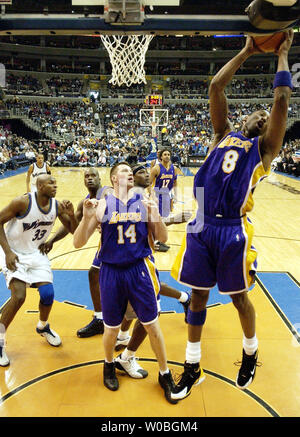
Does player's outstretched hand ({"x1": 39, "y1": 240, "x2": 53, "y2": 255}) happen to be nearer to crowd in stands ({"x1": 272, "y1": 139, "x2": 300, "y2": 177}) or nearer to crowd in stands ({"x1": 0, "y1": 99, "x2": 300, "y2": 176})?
crowd in stands ({"x1": 0, "y1": 99, "x2": 300, "y2": 176})

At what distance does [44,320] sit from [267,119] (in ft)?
8.96

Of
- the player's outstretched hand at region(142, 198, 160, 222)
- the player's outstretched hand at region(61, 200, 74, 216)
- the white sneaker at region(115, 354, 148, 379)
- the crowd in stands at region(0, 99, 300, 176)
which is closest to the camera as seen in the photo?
the player's outstretched hand at region(142, 198, 160, 222)

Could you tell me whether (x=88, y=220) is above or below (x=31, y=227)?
above

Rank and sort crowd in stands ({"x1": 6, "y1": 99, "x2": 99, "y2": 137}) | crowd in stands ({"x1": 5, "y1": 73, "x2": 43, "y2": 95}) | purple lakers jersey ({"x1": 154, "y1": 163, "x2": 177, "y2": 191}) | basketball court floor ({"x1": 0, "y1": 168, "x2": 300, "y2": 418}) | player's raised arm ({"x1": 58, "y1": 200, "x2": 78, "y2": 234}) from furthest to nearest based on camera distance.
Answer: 1. crowd in stands ({"x1": 5, "y1": 73, "x2": 43, "y2": 95})
2. crowd in stands ({"x1": 6, "y1": 99, "x2": 99, "y2": 137})
3. purple lakers jersey ({"x1": 154, "y1": 163, "x2": 177, "y2": 191})
4. player's raised arm ({"x1": 58, "y1": 200, "x2": 78, "y2": 234})
5. basketball court floor ({"x1": 0, "y1": 168, "x2": 300, "y2": 418})

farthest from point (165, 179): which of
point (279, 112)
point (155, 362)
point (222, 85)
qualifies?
point (279, 112)

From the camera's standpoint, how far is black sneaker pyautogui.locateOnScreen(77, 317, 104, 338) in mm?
3676

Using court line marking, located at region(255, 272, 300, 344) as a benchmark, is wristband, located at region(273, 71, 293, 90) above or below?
above

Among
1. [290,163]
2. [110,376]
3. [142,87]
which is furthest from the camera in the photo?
[142,87]

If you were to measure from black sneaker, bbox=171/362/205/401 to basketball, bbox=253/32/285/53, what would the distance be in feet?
7.62

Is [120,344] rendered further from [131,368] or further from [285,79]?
[285,79]

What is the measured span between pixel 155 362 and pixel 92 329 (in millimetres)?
800

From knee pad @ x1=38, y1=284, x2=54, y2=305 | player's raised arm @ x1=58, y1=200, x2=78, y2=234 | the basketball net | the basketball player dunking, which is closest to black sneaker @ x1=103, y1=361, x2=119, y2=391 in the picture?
knee pad @ x1=38, y1=284, x2=54, y2=305

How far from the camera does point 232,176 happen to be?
7.82 feet

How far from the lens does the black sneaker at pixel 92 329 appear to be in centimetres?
368
